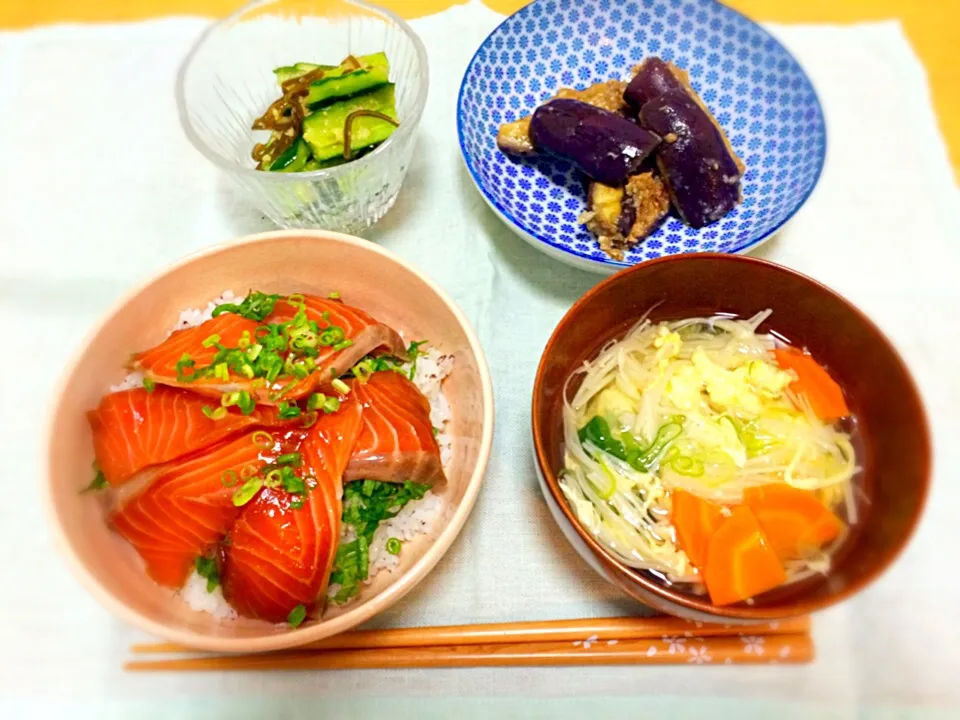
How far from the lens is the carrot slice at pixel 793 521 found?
121 centimetres

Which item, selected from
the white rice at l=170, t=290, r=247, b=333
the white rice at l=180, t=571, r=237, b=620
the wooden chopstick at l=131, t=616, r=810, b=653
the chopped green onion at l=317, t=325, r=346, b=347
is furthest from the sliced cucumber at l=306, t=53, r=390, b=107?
the wooden chopstick at l=131, t=616, r=810, b=653

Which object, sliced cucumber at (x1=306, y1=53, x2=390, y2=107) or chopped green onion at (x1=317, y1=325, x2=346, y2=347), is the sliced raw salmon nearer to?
chopped green onion at (x1=317, y1=325, x2=346, y2=347)

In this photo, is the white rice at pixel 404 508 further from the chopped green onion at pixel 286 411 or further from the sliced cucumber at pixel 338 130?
the sliced cucumber at pixel 338 130

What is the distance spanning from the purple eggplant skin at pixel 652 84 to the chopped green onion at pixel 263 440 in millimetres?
1346

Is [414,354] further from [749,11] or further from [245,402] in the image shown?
[749,11]

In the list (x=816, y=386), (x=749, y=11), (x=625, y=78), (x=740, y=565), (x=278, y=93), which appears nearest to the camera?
(x=740, y=565)

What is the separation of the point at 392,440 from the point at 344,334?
27 cm

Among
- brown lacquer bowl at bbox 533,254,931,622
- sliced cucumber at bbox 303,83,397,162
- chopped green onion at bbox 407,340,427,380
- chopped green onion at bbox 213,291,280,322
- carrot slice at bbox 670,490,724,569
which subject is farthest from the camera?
sliced cucumber at bbox 303,83,397,162

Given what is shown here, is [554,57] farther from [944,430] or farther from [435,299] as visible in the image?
[944,430]

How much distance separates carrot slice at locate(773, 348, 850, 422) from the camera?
1.33 meters

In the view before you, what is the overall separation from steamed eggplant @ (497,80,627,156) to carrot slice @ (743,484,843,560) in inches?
45.3

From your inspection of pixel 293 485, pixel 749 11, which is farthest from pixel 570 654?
pixel 749 11

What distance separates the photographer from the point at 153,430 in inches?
50.9

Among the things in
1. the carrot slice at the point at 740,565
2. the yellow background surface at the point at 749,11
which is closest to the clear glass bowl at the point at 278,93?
the yellow background surface at the point at 749,11
